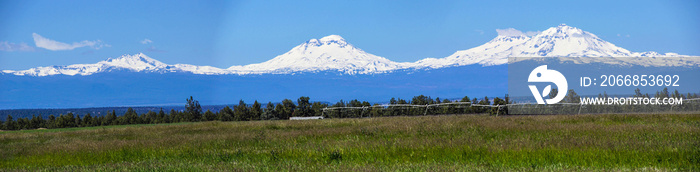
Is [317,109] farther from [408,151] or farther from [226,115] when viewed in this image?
[408,151]

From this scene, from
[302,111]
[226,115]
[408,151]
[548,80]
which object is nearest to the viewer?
[408,151]

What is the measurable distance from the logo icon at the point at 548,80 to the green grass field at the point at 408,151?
13473 millimetres

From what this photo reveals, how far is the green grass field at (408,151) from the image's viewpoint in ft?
43.3

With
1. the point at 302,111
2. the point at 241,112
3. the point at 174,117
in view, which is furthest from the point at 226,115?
the point at 302,111

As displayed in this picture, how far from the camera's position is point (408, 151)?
1586 cm

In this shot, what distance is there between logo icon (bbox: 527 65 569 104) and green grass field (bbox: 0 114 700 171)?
13.5 m

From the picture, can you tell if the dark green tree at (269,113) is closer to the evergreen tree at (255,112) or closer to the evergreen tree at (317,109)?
the evergreen tree at (255,112)

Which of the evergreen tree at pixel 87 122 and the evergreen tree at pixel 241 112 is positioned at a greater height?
the evergreen tree at pixel 241 112

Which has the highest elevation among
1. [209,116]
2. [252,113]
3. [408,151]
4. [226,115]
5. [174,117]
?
[252,113]

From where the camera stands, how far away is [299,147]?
17844 mm

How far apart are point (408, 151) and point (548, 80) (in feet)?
80.5

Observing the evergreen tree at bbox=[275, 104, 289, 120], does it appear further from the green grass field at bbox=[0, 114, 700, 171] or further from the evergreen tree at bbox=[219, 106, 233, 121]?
the green grass field at bbox=[0, 114, 700, 171]

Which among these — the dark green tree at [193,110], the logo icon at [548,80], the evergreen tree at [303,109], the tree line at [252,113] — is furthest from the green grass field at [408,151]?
the dark green tree at [193,110]

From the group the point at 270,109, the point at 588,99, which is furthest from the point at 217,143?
the point at 270,109
